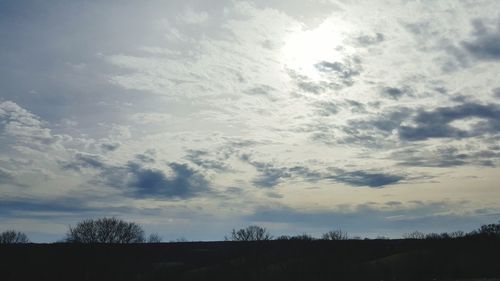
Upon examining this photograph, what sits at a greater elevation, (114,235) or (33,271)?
(114,235)

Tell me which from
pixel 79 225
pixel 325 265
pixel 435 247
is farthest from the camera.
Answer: pixel 79 225

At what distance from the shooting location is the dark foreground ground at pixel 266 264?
75.8 m

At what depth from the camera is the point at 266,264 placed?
82.9 meters

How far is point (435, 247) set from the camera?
8638cm

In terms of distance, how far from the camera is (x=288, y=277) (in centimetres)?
7706

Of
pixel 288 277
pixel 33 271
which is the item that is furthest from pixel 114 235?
pixel 288 277

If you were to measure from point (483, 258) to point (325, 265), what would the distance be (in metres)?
22.5

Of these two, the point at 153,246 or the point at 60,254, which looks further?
the point at 153,246

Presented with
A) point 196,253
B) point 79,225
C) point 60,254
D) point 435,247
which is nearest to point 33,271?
point 60,254

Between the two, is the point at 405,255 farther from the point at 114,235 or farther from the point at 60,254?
the point at 114,235

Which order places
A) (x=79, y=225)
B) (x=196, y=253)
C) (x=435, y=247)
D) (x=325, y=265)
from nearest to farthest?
(x=325, y=265) → (x=435, y=247) → (x=196, y=253) → (x=79, y=225)

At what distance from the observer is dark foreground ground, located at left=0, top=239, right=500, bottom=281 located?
75.8 m

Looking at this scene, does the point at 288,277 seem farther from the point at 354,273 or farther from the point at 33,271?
the point at 33,271

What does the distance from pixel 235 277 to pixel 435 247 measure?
32.8m
